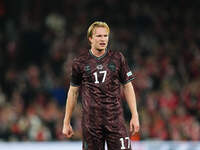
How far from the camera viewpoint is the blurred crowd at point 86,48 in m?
11.9

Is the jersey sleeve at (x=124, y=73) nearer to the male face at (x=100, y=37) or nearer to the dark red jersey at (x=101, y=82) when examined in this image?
the dark red jersey at (x=101, y=82)

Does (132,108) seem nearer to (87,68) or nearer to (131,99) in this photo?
(131,99)

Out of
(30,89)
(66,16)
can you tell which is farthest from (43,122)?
(66,16)

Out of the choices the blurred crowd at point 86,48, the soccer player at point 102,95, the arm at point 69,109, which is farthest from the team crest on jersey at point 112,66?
the blurred crowd at point 86,48

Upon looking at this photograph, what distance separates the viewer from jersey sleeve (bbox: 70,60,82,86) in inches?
247

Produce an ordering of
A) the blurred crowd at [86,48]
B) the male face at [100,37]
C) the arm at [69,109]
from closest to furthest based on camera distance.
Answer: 1. the male face at [100,37]
2. the arm at [69,109]
3. the blurred crowd at [86,48]

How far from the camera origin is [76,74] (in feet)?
20.7

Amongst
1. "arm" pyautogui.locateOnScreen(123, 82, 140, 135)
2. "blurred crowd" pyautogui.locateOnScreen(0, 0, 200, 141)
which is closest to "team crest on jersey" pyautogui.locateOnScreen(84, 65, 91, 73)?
"arm" pyautogui.locateOnScreen(123, 82, 140, 135)

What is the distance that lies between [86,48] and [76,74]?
8.36 m

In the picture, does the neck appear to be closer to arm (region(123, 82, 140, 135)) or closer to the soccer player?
the soccer player

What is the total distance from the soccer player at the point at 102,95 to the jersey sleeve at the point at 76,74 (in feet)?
0.04

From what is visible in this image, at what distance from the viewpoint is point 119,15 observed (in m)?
15.9

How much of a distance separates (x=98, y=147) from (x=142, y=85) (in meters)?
7.13

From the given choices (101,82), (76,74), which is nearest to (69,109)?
(76,74)
